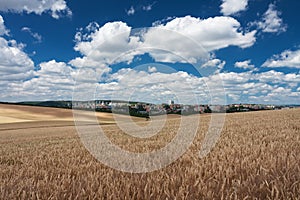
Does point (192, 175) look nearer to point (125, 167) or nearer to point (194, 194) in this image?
point (194, 194)

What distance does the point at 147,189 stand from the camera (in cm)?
312

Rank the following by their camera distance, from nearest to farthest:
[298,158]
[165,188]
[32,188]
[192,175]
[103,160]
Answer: [165,188], [32,188], [192,175], [298,158], [103,160]

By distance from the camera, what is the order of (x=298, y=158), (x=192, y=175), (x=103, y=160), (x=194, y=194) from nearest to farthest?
(x=194, y=194), (x=192, y=175), (x=298, y=158), (x=103, y=160)

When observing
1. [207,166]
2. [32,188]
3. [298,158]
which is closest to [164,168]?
[207,166]

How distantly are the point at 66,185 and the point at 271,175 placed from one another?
9.12 ft

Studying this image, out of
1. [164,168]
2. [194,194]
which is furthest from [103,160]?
[194,194]

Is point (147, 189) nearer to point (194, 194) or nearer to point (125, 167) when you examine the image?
point (194, 194)

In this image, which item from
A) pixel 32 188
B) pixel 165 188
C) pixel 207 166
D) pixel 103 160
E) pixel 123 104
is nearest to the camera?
pixel 165 188

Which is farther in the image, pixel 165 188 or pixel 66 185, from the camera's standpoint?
pixel 66 185

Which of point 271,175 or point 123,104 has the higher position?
point 123,104

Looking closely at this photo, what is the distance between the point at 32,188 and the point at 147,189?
4.92 feet

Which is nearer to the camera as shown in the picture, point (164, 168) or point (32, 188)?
point (32, 188)

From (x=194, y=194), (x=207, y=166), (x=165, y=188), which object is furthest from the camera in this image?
(x=207, y=166)

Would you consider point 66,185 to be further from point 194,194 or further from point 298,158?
point 298,158
